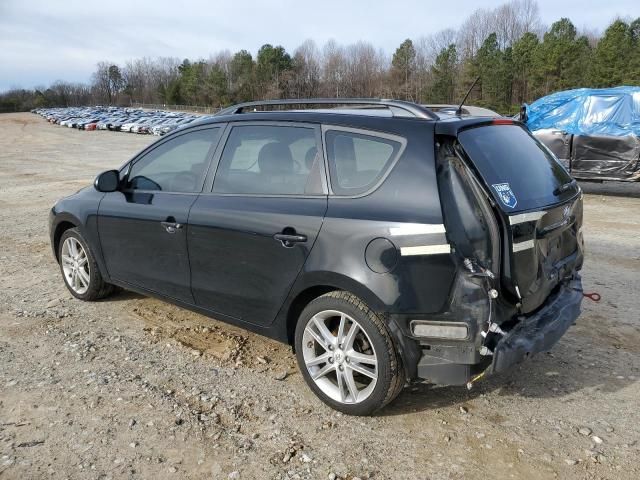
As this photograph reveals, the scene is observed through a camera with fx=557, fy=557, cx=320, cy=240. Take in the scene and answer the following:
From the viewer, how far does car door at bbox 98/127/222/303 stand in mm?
4062

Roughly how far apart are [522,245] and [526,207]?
0.23 metres

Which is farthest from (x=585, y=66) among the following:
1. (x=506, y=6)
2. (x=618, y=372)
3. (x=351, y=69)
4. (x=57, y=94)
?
(x=57, y=94)

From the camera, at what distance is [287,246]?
3369mm

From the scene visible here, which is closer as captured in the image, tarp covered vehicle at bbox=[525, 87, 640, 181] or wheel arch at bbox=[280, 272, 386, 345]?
wheel arch at bbox=[280, 272, 386, 345]

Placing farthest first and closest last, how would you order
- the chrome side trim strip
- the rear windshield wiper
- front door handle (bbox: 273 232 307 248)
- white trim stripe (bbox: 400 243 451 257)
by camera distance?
the rear windshield wiper → front door handle (bbox: 273 232 307 248) → the chrome side trim strip → white trim stripe (bbox: 400 243 451 257)

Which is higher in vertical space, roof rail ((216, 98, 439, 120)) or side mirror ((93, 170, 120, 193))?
roof rail ((216, 98, 439, 120))

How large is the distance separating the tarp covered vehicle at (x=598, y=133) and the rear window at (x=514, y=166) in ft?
27.4

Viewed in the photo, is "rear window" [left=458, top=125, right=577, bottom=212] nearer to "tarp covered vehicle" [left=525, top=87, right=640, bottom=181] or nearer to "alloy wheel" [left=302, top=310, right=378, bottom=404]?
"alloy wheel" [left=302, top=310, right=378, bottom=404]

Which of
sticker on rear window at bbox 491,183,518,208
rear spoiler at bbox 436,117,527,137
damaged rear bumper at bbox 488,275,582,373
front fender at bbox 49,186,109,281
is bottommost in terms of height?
damaged rear bumper at bbox 488,275,582,373

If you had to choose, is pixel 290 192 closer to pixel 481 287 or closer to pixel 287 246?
pixel 287 246

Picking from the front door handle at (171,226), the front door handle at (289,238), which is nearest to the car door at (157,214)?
the front door handle at (171,226)

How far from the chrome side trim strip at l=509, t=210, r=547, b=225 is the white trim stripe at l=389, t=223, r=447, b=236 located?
1.30 feet

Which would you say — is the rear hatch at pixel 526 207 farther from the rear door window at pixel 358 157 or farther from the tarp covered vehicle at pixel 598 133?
the tarp covered vehicle at pixel 598 133

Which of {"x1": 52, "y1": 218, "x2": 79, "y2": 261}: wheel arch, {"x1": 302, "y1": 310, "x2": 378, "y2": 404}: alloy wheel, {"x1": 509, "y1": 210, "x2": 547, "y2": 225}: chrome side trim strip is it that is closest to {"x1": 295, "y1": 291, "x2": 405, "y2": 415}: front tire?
{"x1": 302, "y1": 310, "x2": 378, "y2": 404}: alloy wheel
